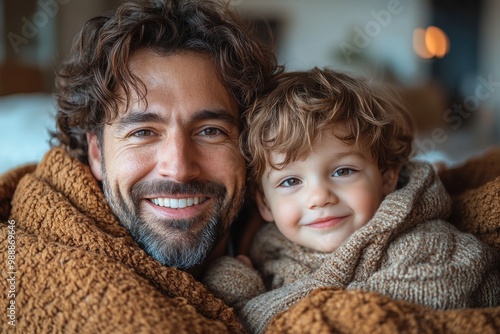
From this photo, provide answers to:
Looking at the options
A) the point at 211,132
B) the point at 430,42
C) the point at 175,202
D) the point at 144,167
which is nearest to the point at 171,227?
the point at 175,202

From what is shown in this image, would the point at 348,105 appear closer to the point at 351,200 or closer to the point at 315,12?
the point at 351,200

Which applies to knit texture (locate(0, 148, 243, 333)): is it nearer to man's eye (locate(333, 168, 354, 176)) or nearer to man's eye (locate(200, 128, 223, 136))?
man's eye (locate(200, 128, 223, 136))

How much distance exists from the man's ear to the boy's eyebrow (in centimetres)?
16

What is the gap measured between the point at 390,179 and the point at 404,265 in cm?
36

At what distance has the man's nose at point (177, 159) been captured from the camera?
51.5 inches

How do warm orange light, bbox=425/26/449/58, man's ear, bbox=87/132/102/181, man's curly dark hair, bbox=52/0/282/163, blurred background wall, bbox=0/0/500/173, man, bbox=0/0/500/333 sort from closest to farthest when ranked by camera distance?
man, bbox=0/0/500/333 → man's curly dark hair, bbox=52/0/282/163 → man's ear, bbox=87/132/102/181 → blurred background wall, bbox=0/0/500/173 → warm orange light, bbox=425/26/449/58

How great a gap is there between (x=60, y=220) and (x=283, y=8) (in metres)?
8.65

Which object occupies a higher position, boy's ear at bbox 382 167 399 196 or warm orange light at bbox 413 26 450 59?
warm orange light at bbox 413 26 450 59

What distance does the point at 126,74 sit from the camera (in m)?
1.37

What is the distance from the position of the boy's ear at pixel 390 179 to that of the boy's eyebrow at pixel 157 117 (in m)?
0.44

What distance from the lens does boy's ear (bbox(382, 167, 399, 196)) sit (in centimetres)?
142

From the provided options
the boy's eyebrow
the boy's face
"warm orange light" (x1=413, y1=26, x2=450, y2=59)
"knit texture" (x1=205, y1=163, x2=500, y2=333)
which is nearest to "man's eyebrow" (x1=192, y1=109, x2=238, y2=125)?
the boy's eyebrow

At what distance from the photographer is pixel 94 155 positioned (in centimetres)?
152

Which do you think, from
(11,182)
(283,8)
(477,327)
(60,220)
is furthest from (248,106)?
(283,8)
